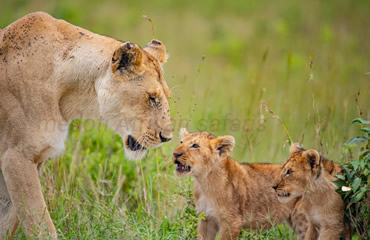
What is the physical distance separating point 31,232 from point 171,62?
32.0 feet

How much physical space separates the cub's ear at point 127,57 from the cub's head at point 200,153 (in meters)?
1.09

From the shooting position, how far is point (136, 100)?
5.19 metres

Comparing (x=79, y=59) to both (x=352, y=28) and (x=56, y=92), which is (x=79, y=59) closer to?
(x=56, y=92)

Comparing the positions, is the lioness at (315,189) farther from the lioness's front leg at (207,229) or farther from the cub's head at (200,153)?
the lioness's front leg at (207,229)

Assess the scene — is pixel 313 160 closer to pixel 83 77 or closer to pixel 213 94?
pixel 83 77

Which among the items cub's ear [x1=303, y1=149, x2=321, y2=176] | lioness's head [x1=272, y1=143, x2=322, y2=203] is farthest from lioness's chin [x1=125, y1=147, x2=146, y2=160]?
cub's ear [x1=303, y1=149, x2=321, y2=176]

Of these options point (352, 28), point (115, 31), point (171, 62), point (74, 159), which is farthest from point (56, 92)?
point (352, 28)

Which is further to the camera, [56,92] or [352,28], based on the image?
[352,28]

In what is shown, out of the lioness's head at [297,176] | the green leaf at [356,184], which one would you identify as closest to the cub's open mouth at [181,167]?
the lioness's head at [297,176]

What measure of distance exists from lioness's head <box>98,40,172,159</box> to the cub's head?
52 cm

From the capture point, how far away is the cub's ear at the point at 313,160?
527 centimetres

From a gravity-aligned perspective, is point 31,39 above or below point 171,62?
above

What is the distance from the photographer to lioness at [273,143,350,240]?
5.27 meters

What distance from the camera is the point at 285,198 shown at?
5449mm
